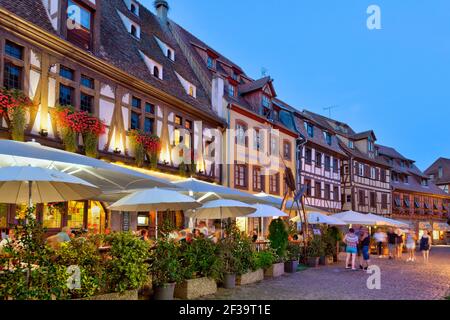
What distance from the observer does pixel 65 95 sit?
13.7m

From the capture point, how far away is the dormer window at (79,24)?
14.3 metres

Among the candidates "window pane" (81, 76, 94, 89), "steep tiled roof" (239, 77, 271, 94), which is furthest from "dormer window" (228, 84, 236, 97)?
"window pane" (81, 76, 94, 89)

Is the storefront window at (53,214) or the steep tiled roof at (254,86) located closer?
the storefront window at (53,214)

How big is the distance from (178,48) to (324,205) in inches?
690

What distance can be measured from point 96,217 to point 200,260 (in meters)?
7.62

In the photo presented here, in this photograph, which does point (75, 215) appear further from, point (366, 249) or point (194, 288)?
point (366, 249)

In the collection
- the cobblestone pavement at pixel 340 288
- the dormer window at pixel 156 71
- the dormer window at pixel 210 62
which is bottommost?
the cobblestone pavement at pixel 340 288

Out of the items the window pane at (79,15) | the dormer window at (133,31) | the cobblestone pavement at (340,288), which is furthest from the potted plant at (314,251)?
the dormer window at (133,31)

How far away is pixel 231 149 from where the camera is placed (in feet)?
75.0

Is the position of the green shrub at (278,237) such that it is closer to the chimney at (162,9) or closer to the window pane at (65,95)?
the window pane at (65,95)

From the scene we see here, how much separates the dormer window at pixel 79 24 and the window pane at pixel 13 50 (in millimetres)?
2164

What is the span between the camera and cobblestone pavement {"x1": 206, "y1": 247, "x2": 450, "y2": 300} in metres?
9.12
